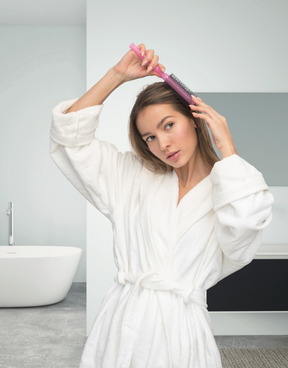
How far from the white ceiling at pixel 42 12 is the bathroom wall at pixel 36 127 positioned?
165mm

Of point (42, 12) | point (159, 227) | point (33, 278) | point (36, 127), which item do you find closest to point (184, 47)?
point (42, 12)

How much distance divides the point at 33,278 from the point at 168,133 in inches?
142

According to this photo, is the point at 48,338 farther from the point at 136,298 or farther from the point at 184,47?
the point at 136,298

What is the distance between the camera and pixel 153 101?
1218 millimetres

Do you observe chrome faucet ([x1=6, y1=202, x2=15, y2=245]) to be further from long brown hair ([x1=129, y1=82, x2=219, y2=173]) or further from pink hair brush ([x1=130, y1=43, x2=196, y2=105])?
pink hair brush ([x1=130, y1=43, x2=196, y2=105])

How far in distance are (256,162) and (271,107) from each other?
0.43m

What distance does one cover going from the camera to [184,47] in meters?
3.65

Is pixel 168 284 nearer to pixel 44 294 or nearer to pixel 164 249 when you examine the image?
pixel 164 249

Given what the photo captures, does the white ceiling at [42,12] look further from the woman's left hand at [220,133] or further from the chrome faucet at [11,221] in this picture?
the woman's left hand at [220,133]

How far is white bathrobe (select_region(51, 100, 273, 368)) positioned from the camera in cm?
114

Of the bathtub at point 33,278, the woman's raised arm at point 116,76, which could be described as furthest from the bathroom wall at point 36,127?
the woman's raised arm at point 116,76

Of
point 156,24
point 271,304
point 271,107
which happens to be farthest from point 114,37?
point 271,304

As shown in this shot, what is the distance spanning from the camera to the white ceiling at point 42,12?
15.3 feet

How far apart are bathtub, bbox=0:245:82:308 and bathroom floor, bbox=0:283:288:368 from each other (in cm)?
9
